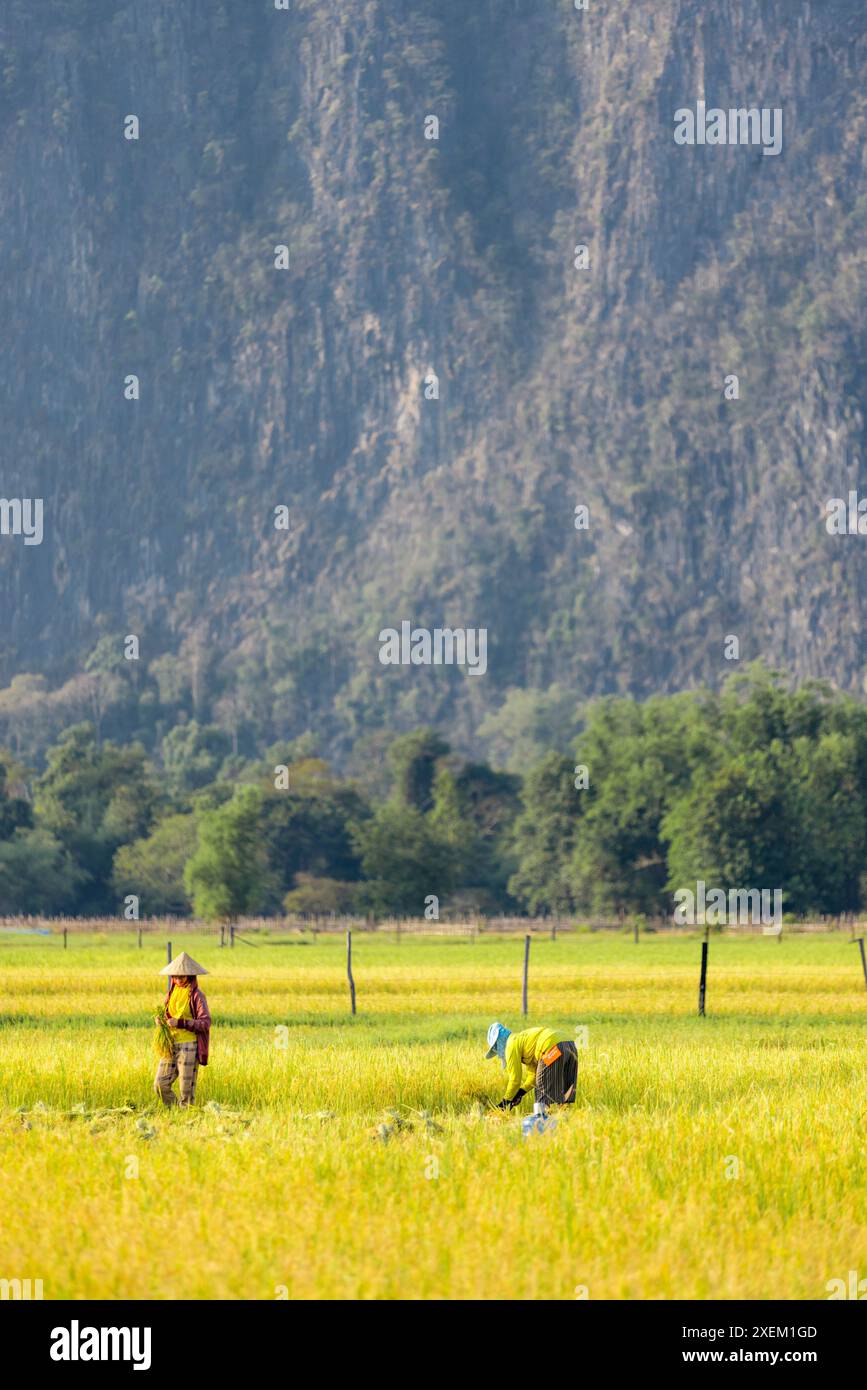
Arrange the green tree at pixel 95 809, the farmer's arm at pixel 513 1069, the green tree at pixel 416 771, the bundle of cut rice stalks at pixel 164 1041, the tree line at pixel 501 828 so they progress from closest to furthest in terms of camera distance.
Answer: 1. the farmer's arm at pixel 513 1069
2. the bundle of cut rice stalks at pixel 164 1041
3. the tree line at pixel 501 828
4. the green tree at pixel 95 809
5. the green tree at pixel 416 771

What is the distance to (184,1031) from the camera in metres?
25.0

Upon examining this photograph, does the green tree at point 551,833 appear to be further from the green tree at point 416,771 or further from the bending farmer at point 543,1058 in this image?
the bending farmer at point 543,1058

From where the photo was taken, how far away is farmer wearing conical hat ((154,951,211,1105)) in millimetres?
24391

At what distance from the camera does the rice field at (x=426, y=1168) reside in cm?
1523

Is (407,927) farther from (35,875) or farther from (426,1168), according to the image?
(426,1168)

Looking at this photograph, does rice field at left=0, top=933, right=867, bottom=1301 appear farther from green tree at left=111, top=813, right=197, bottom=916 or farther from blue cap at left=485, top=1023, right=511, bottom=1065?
green tree at left=111, top=813, right=197, bottom=916

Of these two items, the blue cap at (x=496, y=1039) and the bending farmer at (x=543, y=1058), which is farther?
the bending farmer at (x=543, y=1058)

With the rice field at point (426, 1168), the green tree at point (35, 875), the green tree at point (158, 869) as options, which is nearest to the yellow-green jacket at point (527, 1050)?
the rice field at point (426, 1168)

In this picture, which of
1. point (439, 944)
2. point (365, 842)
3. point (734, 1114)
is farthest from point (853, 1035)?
point (365, 842)

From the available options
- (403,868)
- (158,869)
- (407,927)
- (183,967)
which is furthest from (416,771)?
(183,967)

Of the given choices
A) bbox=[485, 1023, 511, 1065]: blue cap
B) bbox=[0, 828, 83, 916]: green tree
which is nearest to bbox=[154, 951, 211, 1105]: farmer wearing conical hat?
bbox=[485, 1023, 511, 1065]: blue cap

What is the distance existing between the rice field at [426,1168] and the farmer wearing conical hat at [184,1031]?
45cm
